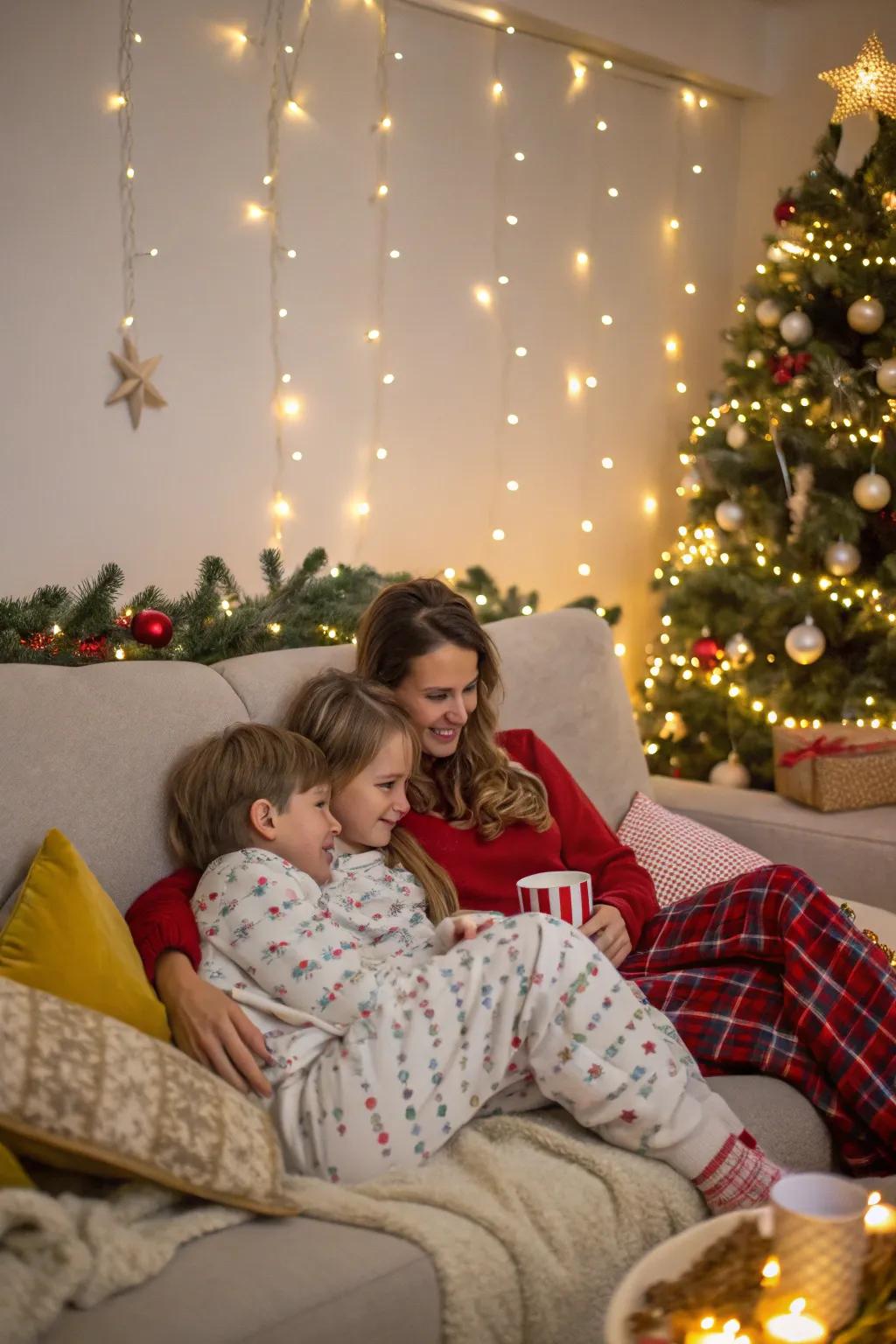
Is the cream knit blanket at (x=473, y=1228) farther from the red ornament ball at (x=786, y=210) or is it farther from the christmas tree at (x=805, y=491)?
the red ornament ball at (x=786, y=210)

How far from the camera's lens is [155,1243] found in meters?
1.37

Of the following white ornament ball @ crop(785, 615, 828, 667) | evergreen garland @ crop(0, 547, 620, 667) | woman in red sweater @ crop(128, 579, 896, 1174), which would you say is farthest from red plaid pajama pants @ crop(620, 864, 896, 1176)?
white ornament ball @ crop(785, 615, 828, 667)

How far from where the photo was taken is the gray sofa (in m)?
1.32

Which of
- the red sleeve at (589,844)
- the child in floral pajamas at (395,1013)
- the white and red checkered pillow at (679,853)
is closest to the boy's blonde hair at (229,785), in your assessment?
the child in floral pajamas at (395,1013)

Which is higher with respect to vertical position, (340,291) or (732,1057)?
(340,291)

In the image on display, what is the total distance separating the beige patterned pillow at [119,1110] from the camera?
1.34 meters

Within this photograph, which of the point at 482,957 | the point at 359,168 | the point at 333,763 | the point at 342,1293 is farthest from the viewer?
the point at 359,168

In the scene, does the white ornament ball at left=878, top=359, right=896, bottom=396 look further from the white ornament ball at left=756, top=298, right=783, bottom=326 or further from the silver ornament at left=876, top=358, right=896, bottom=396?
the white ornament ball at left=756, top=298, right=783, bottom=326

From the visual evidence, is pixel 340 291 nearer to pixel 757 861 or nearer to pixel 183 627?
pixel 183 627

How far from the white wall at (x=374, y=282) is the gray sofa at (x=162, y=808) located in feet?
3.93

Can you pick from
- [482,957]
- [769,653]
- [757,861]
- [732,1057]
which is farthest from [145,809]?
[769,653]

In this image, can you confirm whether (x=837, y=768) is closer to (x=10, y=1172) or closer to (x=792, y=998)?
(x=792, y=998)

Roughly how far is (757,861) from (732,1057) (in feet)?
2.30

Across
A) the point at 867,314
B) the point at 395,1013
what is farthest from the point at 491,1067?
the point at 867,314
